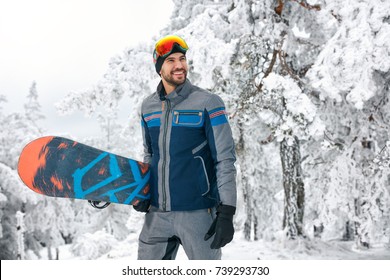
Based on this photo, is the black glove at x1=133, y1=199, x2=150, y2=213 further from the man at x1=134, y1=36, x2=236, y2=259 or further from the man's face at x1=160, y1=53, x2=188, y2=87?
the man's face at x1=160, y1=53, x2=188, y2=87

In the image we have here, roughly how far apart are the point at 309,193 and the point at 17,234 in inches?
568

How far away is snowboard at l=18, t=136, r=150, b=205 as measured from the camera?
3373mm

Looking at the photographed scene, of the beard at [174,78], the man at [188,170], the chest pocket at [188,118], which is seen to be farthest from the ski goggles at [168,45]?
the chest pocket at [188,118]

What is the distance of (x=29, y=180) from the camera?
3504 mm

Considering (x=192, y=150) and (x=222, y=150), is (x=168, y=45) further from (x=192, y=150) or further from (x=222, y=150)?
(x=222, y=150)

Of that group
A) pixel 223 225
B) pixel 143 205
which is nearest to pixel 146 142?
pixel 143 205

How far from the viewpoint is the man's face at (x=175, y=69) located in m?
3.23

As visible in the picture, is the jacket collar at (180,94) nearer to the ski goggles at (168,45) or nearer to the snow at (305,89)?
the ski goggles at (168,45)

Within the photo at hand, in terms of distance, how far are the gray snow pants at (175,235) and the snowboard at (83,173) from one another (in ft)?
1.00

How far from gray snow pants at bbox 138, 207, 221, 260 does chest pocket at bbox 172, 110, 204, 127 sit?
747 millimetres

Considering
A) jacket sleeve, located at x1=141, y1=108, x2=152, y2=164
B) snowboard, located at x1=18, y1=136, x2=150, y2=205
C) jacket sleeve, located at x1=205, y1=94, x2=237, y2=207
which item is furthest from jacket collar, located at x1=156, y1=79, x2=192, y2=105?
snowboard, located at x1=18, y1=136, x2=150, y2=205

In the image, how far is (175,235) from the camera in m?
3.18

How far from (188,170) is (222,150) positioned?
13.8 inches

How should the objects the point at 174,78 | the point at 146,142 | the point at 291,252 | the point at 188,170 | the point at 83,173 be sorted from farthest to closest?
the point at 291,252
the point at 146,142
the point at 83,173
the point at 174,78
the point at 188,170
